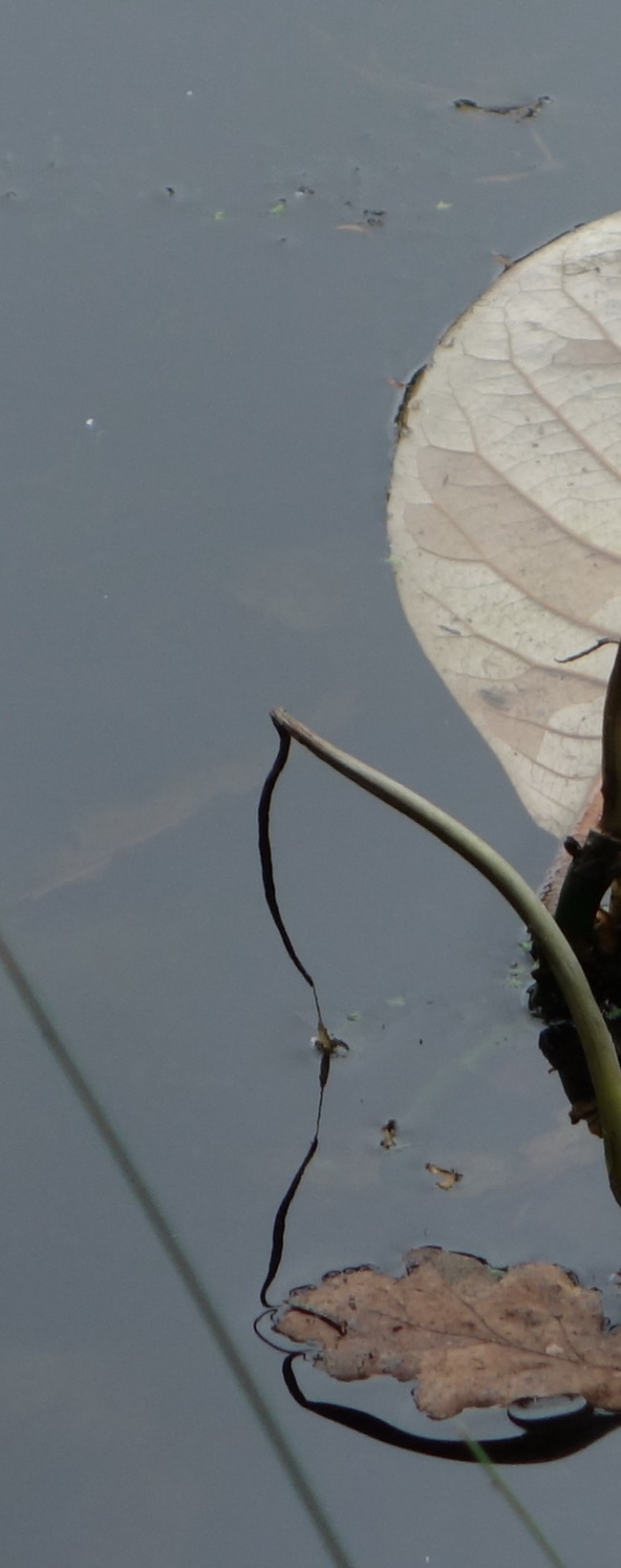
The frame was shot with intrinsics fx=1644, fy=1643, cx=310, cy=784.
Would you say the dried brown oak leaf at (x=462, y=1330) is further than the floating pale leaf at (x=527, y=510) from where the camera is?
No


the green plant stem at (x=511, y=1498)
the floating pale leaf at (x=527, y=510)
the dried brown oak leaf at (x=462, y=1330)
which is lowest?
the green plant stem at (x=511, y=1498)

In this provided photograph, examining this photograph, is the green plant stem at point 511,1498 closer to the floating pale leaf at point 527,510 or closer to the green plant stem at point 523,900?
the green plant stem at point 523,900

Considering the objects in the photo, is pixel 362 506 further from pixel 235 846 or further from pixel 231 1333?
pixel 231 1333

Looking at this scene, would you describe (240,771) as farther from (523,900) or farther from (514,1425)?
(514,1425)

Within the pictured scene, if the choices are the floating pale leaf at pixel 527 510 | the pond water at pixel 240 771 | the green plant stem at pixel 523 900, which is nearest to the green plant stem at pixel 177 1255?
the pond water at pixel 240 771

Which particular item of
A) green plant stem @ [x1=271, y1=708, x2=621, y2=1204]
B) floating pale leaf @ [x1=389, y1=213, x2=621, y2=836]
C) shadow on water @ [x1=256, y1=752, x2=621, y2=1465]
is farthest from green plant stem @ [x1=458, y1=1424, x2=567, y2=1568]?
floating pale leaf @ [x1=389, y1=213, x2=621, y2=836]

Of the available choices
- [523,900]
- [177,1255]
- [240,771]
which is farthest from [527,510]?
[177,1255]
